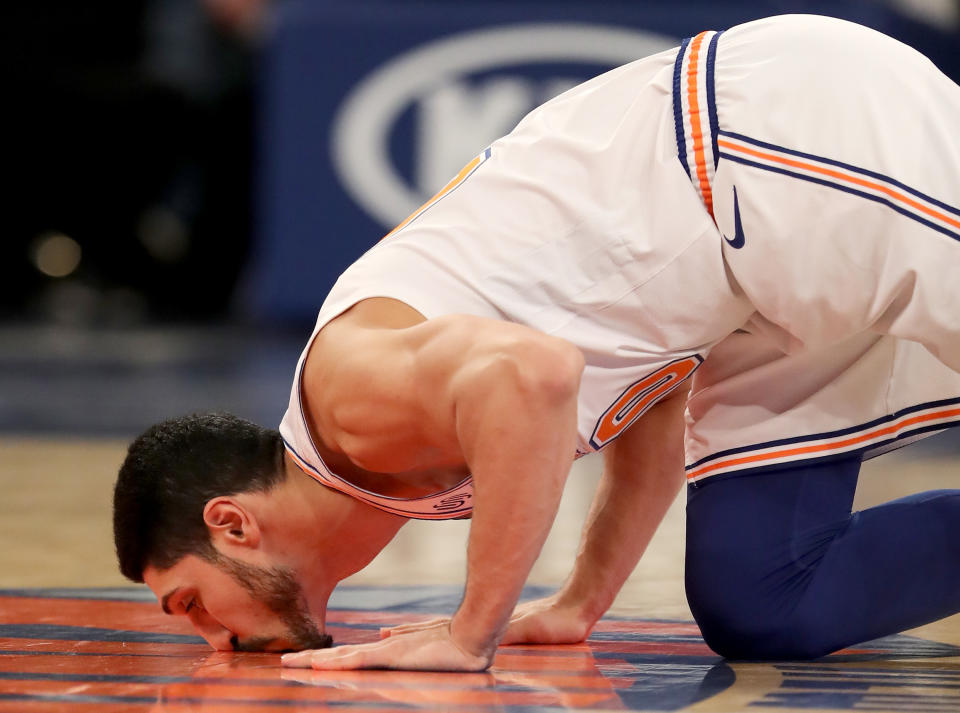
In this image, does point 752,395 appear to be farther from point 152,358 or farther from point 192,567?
point 152,358

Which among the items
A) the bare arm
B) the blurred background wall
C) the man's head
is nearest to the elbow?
the man's head

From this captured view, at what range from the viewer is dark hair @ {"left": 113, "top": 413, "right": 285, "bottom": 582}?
105 inches

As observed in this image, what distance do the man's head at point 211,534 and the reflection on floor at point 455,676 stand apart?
8 cm

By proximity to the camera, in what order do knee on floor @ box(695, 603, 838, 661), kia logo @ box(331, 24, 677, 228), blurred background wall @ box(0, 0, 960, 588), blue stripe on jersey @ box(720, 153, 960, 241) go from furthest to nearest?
kia logo @ box(331, 24, 677, 228) → blurred background wall @ box(0, 0, 960, 588) → knee on floor @ box(695, 603, 838, 661) → blue stripe on jersey @ box(720, 153, 960, 241)

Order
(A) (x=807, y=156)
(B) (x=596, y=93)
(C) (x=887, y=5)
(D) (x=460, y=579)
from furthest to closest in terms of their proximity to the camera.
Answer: (C) (x=887, y=5) → (D) (x=460, y=579) → (B) (x=596, y=93) → (A) (x=807, y=156)

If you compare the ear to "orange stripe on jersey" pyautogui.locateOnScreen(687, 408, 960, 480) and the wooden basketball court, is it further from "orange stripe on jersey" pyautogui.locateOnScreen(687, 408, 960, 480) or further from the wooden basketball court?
"orange stripe on jersey" pyautogui.locateOnScreen(687, 408, 960, 480)

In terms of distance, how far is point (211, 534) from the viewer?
2.65 m

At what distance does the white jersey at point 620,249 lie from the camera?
2.54m

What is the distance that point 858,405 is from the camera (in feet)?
9.53

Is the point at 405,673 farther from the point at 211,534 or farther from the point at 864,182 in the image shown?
the point at 864,182

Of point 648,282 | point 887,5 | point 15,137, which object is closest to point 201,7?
point 15,137

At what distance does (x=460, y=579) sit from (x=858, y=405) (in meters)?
1.11

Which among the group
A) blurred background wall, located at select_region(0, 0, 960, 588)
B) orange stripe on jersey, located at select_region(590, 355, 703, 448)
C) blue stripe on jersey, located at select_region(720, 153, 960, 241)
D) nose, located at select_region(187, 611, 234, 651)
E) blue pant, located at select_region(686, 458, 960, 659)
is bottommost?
blurred background wall, located at select_region(0, 0, 960, 588)

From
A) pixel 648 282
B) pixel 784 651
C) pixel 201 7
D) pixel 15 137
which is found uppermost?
pixel 648 282
